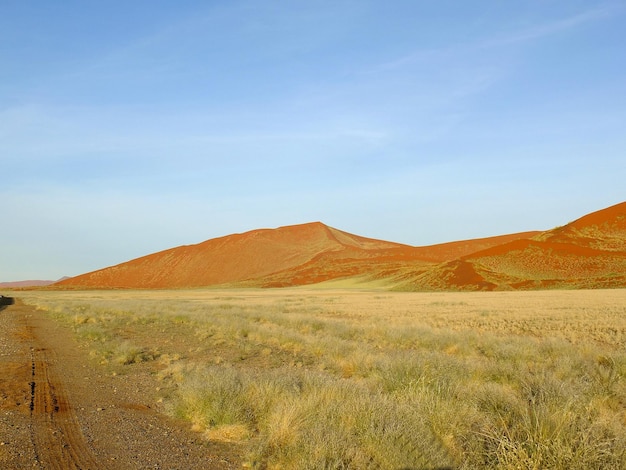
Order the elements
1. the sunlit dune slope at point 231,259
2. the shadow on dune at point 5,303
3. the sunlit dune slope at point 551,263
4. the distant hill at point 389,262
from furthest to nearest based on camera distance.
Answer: the sunlit dune slope at point 231,259, the distant hill at point 389,262, the sunlit dune slope at point 551,263, the shadow on dune at point 5,303

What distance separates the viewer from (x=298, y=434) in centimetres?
617

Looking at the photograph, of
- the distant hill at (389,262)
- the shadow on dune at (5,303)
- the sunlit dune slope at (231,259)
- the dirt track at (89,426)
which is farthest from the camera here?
the sunlit dune slope at (231,259)

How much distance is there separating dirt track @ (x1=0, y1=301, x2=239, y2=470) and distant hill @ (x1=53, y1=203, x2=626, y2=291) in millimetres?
71474

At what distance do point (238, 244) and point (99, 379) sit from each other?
16070 centimetres

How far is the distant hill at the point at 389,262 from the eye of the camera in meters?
78.3

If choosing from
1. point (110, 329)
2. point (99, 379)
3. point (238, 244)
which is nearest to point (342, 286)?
point (238, 244)

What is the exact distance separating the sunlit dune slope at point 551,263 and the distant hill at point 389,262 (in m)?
0.15

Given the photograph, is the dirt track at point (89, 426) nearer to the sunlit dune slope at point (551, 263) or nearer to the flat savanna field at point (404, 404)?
the flat savanna field at point (404, 404)

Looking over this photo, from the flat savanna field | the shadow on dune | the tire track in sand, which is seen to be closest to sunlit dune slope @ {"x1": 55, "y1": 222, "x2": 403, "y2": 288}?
the shadow on dune

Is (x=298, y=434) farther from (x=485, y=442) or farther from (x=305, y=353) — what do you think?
(x=305, y=353)

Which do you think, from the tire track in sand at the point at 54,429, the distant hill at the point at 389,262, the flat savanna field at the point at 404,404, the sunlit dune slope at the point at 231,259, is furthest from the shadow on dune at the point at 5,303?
the sunlit dune slope at the point at 231,259

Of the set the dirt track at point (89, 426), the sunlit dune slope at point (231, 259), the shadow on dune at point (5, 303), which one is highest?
the sunlit dune slope at point (231, 259)

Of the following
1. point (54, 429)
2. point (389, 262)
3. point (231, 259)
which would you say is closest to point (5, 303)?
point (54, 429)

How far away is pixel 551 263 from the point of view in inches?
3189
